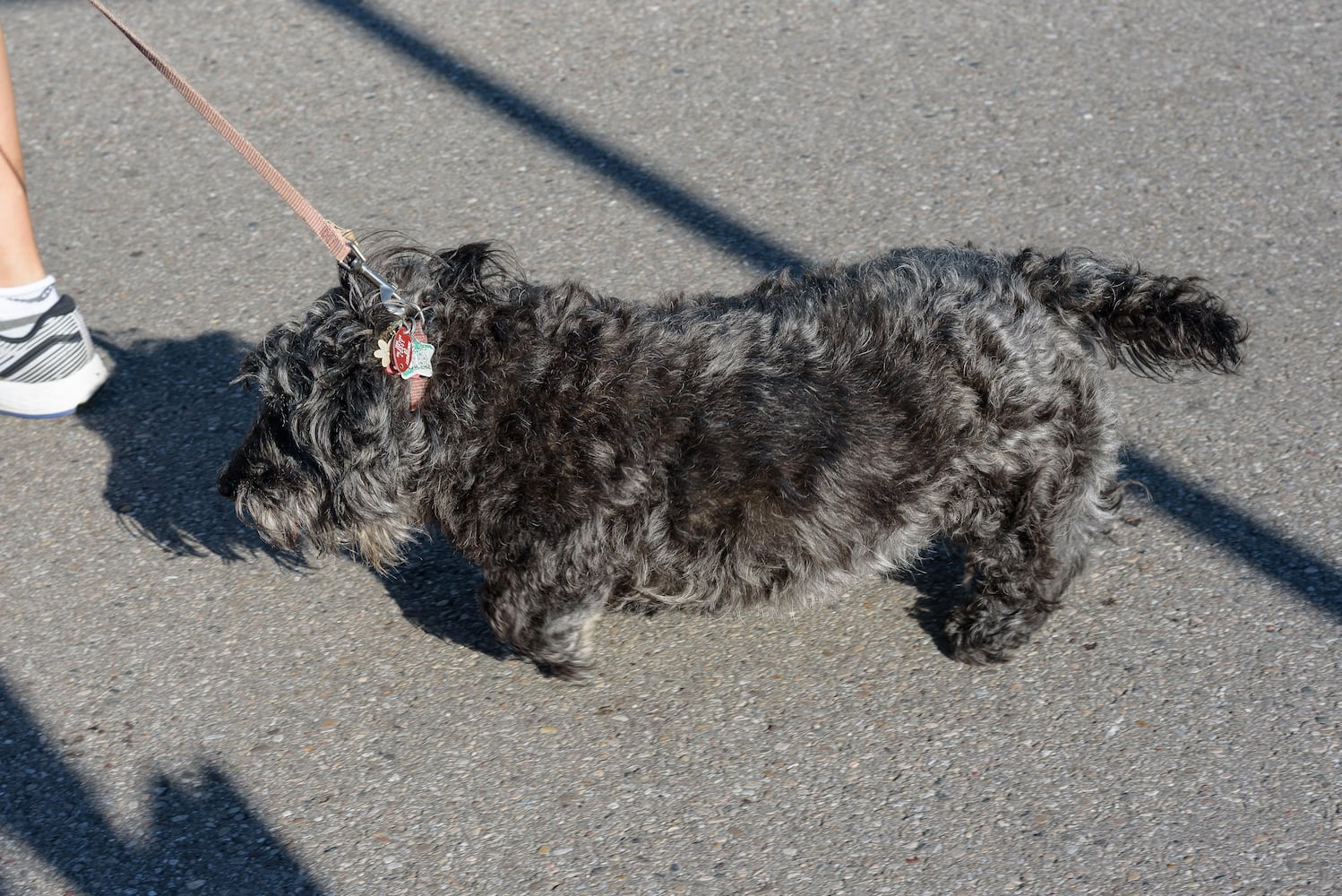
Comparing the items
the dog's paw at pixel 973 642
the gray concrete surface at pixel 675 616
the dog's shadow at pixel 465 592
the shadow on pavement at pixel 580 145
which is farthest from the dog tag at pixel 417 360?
the shadow on pavement at pixel 580 145

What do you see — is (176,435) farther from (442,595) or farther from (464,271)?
(464,271)

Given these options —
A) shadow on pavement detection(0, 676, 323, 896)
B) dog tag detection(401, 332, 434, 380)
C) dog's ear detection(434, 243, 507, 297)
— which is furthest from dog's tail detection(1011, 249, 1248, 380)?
shadow on pavement detection(0, 676, 323, 896)

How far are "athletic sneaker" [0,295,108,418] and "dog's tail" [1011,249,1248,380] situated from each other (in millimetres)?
3142

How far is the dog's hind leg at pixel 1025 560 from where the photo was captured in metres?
3.38

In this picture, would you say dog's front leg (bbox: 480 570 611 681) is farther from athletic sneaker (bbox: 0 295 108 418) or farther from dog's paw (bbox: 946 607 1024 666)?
athletic sneaker (bbox: 0 295 108 418)

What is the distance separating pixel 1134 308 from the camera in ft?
10.9

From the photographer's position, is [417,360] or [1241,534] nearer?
[417,360]

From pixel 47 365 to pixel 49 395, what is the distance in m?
0.11

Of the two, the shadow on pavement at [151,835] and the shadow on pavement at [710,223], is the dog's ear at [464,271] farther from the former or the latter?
the shadow on pavement at [710,223]

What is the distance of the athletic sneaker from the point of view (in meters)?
4.38

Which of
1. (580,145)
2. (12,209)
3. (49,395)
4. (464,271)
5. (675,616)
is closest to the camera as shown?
(464,271)

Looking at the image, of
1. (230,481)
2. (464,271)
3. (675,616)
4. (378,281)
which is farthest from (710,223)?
(230,481)

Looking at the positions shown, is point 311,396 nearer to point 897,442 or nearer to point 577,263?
point 897,442

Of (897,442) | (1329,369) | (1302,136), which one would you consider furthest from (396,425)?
(1302,136)
